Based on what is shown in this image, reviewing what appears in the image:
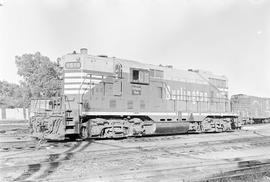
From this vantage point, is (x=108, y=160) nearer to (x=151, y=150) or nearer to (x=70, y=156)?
(x=70, y=156)

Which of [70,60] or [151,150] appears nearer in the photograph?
[151,150]

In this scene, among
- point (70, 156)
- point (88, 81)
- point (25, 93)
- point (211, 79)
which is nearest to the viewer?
point (70, 156)

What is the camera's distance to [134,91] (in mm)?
15289

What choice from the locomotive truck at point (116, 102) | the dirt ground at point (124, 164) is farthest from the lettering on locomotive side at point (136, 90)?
the dirt ground at point (124, 164)

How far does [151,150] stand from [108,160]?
2.49m

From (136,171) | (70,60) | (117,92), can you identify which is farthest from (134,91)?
(136,171)

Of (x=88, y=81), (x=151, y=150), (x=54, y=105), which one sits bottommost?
(x=151, y=150)

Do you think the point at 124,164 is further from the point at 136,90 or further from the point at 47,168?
the point at 136,90

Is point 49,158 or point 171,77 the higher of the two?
point 171,77

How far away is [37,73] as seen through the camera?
1725 inches

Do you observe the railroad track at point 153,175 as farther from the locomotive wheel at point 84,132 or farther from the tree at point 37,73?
the tree at point 37,73

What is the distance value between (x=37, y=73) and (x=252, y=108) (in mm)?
30499

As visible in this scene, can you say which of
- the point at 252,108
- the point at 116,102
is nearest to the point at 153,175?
the point at 116,102

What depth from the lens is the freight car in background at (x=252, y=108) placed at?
28.4 meters
